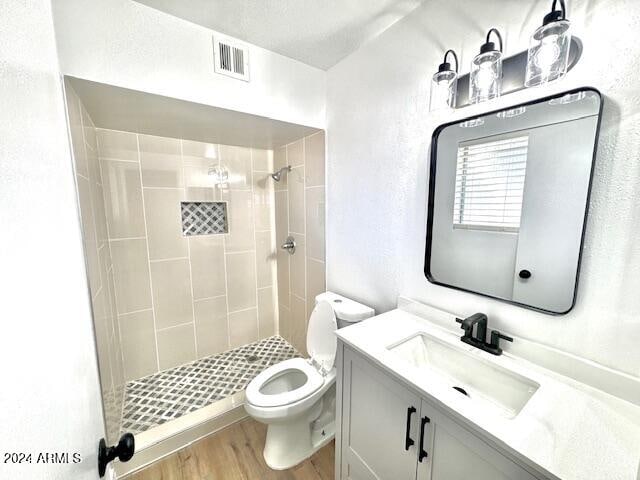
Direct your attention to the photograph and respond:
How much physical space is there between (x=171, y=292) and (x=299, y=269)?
1.03 m

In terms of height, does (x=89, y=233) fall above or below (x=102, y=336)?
above

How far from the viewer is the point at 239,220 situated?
2361 mm

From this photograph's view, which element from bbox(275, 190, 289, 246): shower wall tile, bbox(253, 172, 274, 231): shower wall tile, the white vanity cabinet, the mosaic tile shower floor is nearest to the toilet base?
the white vanity cabinet

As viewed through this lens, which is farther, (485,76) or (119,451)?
(485,76)

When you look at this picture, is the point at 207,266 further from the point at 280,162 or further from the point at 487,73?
the point at 487,73

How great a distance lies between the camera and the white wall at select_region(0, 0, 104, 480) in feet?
0.99

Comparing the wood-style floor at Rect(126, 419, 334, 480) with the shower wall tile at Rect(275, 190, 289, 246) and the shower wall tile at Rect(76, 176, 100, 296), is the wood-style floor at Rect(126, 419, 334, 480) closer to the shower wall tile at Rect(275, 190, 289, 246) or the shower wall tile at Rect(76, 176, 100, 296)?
the shower wall tile at Rect(76, 176, 100, 296)

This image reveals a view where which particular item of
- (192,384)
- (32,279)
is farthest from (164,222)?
(32,279)

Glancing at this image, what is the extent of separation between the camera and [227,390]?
1972mm

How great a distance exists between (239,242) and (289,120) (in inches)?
47.0

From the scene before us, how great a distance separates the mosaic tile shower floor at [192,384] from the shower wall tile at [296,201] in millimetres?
1180

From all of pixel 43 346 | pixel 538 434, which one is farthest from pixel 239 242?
pixel 538 434

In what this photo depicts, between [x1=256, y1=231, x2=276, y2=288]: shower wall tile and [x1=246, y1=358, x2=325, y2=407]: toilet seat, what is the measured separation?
99 centimetres

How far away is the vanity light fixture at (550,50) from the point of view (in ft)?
2.51
